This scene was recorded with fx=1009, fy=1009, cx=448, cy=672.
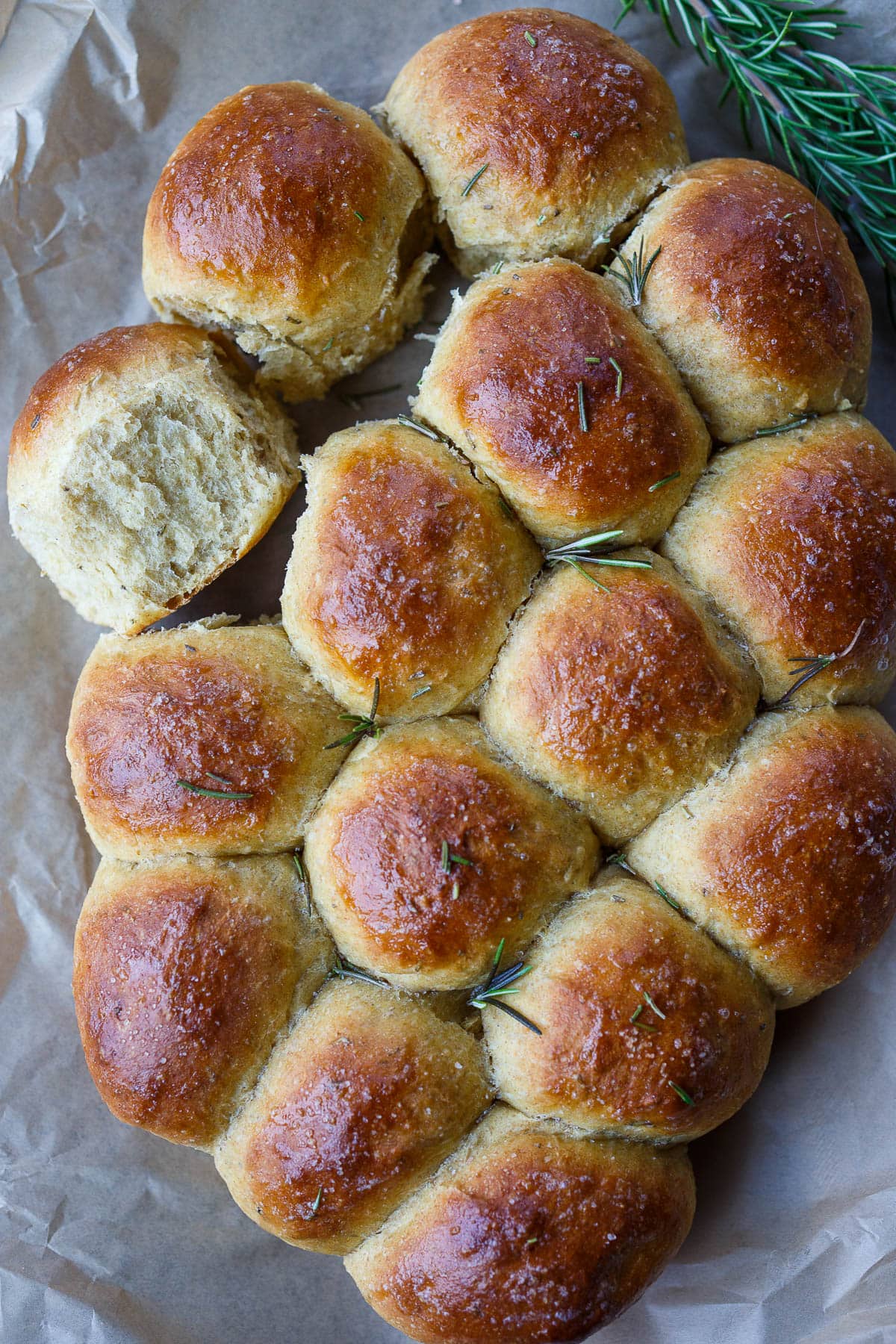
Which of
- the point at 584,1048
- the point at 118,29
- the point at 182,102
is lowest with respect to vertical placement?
the point at 584,1048

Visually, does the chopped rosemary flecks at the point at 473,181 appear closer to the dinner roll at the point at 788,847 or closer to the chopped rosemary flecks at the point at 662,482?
the chopped rosemary flecks at the point at 662,482

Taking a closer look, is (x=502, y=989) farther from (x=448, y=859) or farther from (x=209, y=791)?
(x=209, y=791)

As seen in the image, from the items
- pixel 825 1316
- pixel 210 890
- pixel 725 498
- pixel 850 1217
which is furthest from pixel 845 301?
pixel 825 1316

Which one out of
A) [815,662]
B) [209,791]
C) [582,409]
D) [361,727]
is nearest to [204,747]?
[209,791]

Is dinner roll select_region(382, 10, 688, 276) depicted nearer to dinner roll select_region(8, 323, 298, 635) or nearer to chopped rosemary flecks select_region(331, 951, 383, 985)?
dinner roll select_region(8, 323, 298, 635)

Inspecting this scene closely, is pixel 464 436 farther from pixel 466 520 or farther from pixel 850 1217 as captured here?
pixel 850 1217
